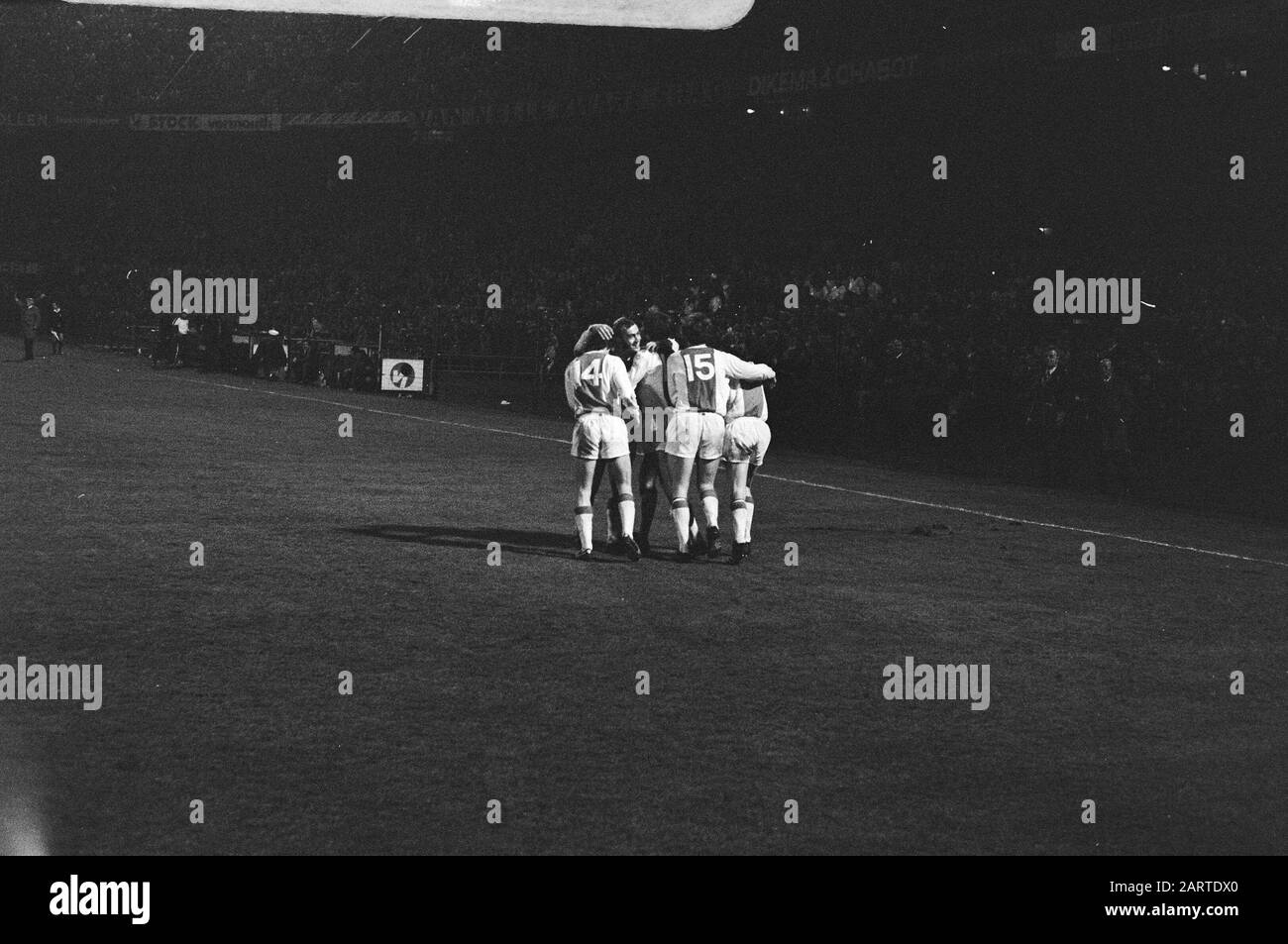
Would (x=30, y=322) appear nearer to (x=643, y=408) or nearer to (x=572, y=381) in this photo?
(x=643, y=408)

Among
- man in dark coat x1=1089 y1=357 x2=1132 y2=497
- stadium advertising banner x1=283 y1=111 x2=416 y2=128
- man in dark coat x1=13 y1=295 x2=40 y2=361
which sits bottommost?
man in dark coat x1=1089 y1=357 x2=1132 y2=497

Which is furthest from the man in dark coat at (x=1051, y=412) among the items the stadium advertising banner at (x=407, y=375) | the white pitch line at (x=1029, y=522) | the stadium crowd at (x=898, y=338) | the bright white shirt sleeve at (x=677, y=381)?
the stadium advertising banner at (x=407, y=375)

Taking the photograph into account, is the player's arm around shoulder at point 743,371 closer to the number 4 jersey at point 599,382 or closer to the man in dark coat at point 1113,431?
the number 4 jersey at point 599,382

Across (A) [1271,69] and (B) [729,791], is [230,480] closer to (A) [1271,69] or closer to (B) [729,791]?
(B) [729,791]

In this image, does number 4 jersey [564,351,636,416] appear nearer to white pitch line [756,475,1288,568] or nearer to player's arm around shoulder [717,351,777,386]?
player's arm around shoulder [717,351,777,386]

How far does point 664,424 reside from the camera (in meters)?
13.7

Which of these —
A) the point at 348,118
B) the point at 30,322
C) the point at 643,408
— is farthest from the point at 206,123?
the point at 643,408

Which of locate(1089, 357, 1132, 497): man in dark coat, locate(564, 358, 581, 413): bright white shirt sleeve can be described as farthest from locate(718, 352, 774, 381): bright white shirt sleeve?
locate(1089, 357, 1132, 497): man in dark coat

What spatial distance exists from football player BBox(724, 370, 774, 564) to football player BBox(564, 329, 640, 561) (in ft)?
3.29

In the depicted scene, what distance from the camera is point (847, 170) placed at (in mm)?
38688

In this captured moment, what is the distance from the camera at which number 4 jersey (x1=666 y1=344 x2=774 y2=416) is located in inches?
524

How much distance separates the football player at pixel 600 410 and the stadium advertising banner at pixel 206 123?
1786 inches

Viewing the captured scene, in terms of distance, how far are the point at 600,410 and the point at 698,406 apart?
0.88 meters

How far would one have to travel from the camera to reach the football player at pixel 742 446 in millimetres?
13773
